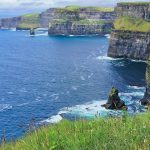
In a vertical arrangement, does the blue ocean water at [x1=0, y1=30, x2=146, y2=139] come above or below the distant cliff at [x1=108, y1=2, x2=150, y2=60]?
below

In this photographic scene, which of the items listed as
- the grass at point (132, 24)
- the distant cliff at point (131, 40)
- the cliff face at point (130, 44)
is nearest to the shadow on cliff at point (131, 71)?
the cliff face at point (130, 44)

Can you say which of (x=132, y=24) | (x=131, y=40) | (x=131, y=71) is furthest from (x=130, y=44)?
(x=131, y=71)

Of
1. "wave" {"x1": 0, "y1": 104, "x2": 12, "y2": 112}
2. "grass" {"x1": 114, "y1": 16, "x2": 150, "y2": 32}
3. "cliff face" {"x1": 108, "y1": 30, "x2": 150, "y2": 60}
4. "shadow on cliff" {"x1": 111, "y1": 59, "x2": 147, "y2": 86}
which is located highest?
"grass" {"x1": 114, "y1": 16, "x2": 150, "y2": 32}

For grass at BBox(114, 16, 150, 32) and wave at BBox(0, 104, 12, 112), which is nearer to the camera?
wave at BBox(0, 104, 12, 112)

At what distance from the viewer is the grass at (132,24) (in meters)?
178

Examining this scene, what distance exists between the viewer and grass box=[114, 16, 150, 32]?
17788 centimetres

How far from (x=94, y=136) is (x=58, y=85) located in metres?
95.4

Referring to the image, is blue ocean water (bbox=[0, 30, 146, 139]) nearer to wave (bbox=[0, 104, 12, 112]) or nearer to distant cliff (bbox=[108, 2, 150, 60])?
wave (bbox=[0, 104, 12, 112])

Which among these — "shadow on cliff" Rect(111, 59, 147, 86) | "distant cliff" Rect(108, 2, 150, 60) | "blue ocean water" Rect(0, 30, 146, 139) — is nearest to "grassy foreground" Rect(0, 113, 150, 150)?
"blue ocean water" Rect(0, 30, 146, 139)

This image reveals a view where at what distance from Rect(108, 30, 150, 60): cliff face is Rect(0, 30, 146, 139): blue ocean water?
5488mm

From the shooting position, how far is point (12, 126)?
68.8 metres

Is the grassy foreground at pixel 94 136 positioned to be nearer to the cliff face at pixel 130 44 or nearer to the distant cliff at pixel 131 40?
the distant cliff at pixel 131 40

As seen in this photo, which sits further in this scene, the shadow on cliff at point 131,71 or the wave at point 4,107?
the shadow on cliff at point 131,71

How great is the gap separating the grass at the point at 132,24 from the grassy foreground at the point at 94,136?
160260 millimetres
